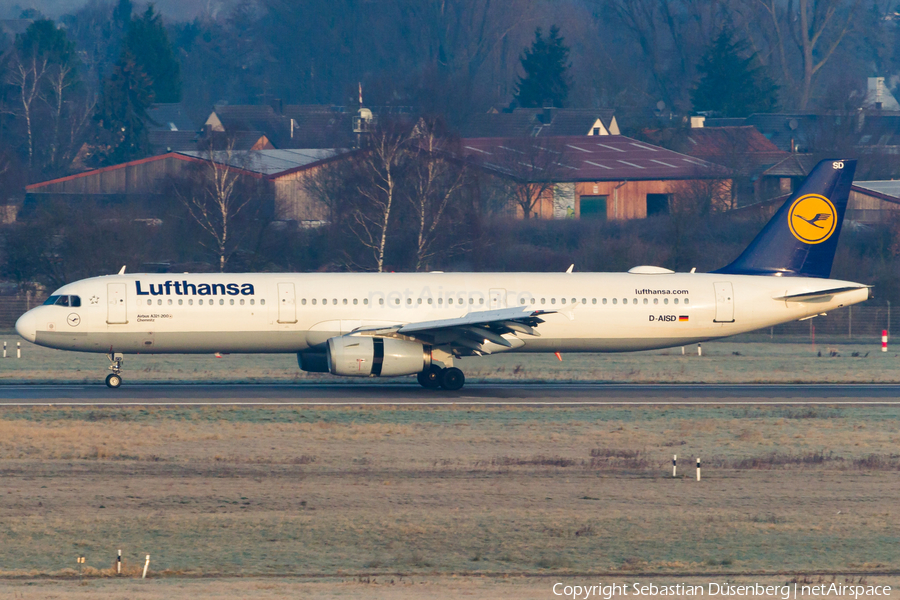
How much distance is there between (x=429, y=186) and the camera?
63.9 metres

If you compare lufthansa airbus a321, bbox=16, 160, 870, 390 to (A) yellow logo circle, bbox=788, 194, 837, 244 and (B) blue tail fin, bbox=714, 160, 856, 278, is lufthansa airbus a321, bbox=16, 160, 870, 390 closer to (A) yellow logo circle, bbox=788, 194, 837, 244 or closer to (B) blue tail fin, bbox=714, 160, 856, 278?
(B) blue tail fin, bbox=714, 160, 856, 278

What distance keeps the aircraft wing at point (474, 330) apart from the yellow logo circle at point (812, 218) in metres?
9.91

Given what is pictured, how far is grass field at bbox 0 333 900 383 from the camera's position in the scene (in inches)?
1535

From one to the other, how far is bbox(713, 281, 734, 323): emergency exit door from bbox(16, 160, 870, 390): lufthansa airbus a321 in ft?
0.15

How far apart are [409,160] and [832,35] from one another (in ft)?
443

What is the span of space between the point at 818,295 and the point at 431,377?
1253cm

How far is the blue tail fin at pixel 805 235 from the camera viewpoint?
124 feet

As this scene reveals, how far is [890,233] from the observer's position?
233 feet

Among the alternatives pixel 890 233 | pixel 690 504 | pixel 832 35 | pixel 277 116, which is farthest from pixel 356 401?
pixel 832 35

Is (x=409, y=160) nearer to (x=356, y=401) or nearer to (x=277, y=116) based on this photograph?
(x=356, y=401)

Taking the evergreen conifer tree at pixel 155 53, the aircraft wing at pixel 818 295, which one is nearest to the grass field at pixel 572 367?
the aircraft wing at pixel 818 295

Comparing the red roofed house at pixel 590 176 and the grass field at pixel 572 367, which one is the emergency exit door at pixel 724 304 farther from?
the red roofed house at pixel 590 176

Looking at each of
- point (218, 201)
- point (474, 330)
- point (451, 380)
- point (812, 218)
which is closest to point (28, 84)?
point (218, 201)
